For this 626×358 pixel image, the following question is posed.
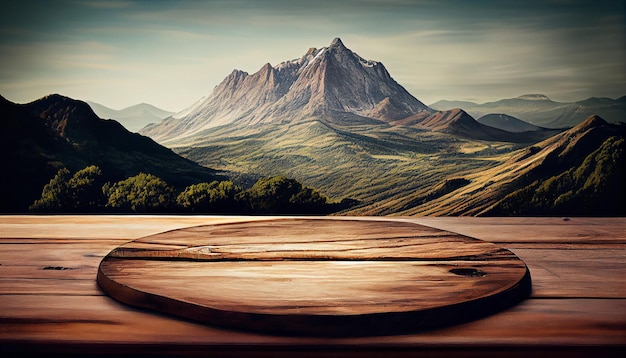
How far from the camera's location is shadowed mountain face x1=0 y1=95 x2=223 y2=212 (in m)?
3.76

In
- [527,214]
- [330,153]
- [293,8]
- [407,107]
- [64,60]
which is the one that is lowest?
[527,214]

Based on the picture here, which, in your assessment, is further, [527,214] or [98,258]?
[527,214]

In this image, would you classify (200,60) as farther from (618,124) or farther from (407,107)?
(618,124)

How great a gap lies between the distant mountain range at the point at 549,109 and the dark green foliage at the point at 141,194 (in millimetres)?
1897

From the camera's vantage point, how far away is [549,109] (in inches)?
153

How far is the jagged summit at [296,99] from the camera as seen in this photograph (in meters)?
4.05

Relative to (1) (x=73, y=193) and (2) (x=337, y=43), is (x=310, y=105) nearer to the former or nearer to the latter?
(2) (x=337, y=43)

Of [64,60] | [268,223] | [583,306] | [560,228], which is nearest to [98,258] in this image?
[268,223]

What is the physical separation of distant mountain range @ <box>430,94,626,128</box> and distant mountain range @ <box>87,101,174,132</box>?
1935 mm

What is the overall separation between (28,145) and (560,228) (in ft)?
9.88

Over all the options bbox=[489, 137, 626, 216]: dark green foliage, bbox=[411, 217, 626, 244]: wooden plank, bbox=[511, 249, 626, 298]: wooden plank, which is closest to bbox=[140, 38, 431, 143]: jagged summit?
bbox=[489, 137, 626, 216]: dark green foliage

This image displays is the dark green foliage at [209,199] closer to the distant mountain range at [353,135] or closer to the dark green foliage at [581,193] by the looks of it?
the distant mountain range at [353,135]

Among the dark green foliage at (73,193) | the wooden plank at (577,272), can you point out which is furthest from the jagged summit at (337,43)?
the wooden plank at (577,272)

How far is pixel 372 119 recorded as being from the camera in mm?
4152
